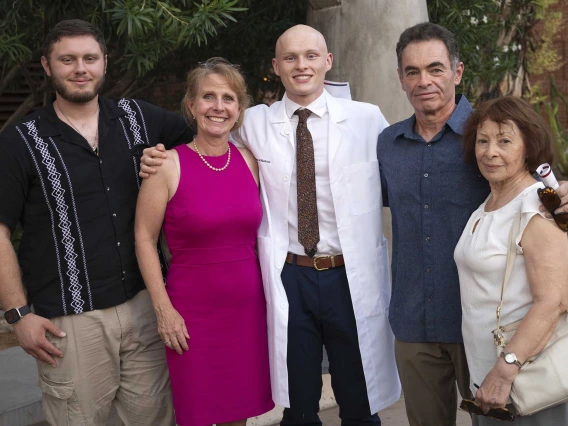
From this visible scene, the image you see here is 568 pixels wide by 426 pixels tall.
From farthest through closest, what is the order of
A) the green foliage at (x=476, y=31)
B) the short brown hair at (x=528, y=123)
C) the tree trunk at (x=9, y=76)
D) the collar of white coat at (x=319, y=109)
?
the tree trunk at (x=9, y=76)
the green foliage at (x=476, y=31)
the collar of white coat at (x=319, y=109)
the short brown hair at (x=528, y=123)

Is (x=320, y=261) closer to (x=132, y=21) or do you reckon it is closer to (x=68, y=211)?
(x=68, y=211)

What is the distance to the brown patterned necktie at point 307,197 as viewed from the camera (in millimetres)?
3732

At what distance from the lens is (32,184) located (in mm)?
3322

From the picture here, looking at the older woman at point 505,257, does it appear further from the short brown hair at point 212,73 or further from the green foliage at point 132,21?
the green foliage at point 132,21

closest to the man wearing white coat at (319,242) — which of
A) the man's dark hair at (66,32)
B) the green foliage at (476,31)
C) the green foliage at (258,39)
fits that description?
the man's dark hair at (66,32)

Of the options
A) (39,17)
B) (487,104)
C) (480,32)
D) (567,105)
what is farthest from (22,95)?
(567,105)

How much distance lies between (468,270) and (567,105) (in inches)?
508

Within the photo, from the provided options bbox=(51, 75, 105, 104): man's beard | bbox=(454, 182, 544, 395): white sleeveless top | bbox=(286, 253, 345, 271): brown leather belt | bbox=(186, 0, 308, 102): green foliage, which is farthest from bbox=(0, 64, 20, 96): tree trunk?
bbox=(454, 182, 544, 395): white sleeveless top

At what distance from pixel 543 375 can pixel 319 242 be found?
1.31 metres

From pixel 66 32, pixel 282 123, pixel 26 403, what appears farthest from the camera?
pixel 26 403

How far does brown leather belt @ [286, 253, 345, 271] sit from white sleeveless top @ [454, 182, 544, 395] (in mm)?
784

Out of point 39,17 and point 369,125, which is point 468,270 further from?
point 39,17

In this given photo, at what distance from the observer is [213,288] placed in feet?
11.6

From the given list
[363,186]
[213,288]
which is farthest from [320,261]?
[213,288]
